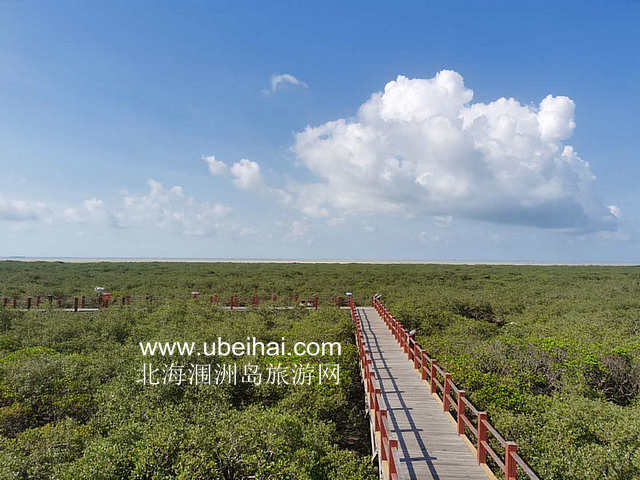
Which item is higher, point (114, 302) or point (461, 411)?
point (461, 411)

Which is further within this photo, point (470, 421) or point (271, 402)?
point (271, 402)

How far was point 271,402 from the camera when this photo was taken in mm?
12633

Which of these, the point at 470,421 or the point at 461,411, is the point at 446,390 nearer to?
the point at 461,411

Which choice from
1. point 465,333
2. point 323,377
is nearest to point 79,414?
point 323,377

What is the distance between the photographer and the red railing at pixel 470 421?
6.64 m

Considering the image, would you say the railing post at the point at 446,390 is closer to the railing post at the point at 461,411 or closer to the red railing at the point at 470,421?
the red railing at the point at 470,421

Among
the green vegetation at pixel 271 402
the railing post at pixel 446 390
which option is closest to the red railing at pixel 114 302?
the green vegetation at pixel 271 402

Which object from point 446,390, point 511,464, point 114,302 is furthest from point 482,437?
point 114,302

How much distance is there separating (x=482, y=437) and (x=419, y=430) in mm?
1808

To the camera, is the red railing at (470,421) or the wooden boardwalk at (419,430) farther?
the wooden boardwalk at (419,430)

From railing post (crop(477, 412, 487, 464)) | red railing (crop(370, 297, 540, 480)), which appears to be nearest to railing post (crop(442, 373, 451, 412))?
red railing (crop(370, 297, 540, 480))

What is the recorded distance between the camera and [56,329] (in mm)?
19609

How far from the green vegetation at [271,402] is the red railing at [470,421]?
915mm

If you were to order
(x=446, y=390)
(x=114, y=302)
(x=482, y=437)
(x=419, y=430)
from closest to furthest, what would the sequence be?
(x=482, y=437), (x=419, y=430), (x=446, y=390), (x=114, y=302)
